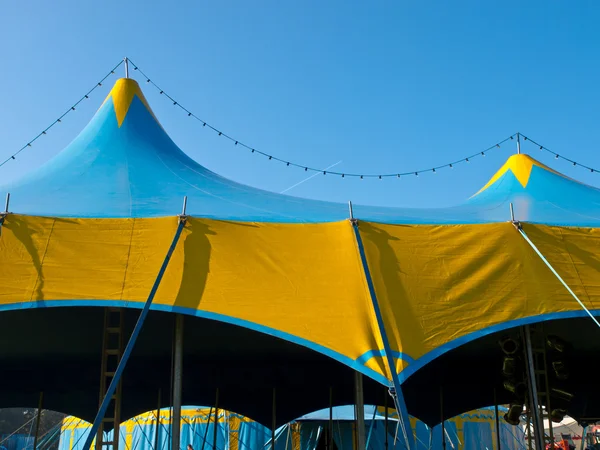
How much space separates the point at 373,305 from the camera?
6.25 meters

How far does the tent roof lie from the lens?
739 centimetres

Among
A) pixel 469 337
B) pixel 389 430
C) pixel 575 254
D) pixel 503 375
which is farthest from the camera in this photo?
pixel 389 430

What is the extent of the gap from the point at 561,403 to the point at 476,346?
1811mm

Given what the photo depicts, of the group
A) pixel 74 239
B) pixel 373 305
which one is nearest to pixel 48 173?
pixel 74 239

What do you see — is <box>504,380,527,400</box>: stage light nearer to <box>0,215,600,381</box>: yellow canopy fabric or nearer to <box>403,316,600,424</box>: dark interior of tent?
<box>403,316,600,424</box>: dark interior of tent

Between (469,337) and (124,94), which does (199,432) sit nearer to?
(124,94)

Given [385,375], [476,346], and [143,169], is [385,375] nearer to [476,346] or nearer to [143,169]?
[143,169]

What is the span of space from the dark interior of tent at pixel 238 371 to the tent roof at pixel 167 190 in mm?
1468

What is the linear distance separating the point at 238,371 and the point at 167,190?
18.5 ft

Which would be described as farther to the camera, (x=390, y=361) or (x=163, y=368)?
(x=163, y=368)

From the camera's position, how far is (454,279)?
6812 mm

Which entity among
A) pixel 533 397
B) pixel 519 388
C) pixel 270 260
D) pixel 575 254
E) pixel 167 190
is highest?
pixel 167 190

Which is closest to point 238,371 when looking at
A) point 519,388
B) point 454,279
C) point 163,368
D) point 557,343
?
point 163,368

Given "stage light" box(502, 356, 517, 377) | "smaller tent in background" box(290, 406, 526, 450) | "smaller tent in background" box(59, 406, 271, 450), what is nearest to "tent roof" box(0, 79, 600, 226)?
"stage light" box(502, 356, 517, 377)
